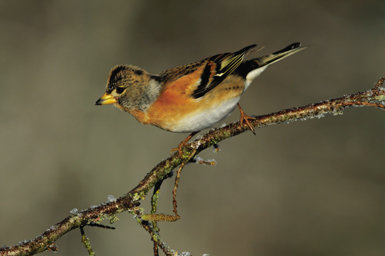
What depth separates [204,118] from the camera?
2.87m

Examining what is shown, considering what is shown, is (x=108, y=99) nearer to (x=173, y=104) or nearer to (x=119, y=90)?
(x=119, y=90)

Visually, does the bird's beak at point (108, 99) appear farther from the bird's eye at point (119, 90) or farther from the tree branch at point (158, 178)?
the tree branch at point (158, 178)

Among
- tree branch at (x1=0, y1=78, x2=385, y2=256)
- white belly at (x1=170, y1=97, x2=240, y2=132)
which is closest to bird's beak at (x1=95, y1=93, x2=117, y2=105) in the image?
white belly at (x1=170, y1=97, x2=240, y2=132)

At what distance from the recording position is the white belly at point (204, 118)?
2793 mm

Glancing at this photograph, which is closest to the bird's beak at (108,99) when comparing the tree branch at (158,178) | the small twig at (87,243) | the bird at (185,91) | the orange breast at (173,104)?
the bird at (185,91)

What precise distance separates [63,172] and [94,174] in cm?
41

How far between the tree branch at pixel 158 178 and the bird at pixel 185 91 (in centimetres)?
61

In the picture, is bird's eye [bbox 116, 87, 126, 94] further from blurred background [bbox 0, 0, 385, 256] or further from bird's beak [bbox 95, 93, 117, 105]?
blurred background [bbox 0, 0, 385, 256]

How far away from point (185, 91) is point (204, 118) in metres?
0.27

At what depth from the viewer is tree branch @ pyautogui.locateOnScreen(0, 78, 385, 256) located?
1666 mm

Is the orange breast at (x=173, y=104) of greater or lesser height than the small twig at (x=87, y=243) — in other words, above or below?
above

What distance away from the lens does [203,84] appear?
313 cm

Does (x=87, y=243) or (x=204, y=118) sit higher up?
(x=204, y=118)

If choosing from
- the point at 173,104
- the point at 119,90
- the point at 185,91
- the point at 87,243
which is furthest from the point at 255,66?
the point at 87,243
